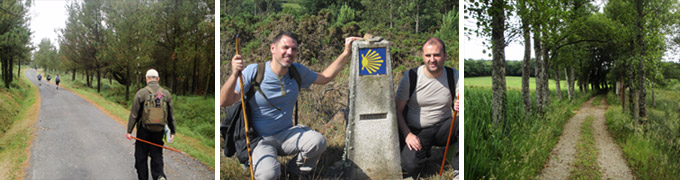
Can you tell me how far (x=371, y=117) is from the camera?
4316 mm

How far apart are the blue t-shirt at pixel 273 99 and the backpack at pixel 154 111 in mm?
1596

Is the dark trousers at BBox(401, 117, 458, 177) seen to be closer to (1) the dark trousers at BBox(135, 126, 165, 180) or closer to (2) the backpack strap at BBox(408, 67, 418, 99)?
(2) the backpack strap at BBox(408, 67, 418, 99)

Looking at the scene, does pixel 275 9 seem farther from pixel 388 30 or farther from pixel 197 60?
pixel 197 60

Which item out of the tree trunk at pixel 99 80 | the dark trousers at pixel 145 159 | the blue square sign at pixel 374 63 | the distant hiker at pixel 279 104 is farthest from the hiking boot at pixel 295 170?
the tree trunk at pixel 99 80

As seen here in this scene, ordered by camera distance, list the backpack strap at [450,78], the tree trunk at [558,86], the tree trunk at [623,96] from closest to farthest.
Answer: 1. the backpack strap at [450,78]
2. the tree trunk at [623,96]
3. the tree trunk at [558,86]

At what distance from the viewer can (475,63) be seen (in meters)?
6.27

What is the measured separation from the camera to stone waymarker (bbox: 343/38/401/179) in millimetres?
4258

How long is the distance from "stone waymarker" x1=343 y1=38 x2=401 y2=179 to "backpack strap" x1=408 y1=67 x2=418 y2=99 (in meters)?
0.31

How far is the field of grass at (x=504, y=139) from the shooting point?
5.22 m

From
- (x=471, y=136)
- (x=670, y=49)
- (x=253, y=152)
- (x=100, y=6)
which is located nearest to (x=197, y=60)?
(x=100, y=6)

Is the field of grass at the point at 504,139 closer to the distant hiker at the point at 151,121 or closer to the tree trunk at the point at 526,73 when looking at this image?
the tree trunk at the point at 526,73

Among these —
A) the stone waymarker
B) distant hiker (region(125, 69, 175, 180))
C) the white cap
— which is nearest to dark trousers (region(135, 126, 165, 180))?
distant hiker (region(125, 69, 175, 180))

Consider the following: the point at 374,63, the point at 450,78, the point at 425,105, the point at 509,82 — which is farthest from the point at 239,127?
the point at 509,82

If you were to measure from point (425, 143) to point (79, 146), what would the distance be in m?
4.72
